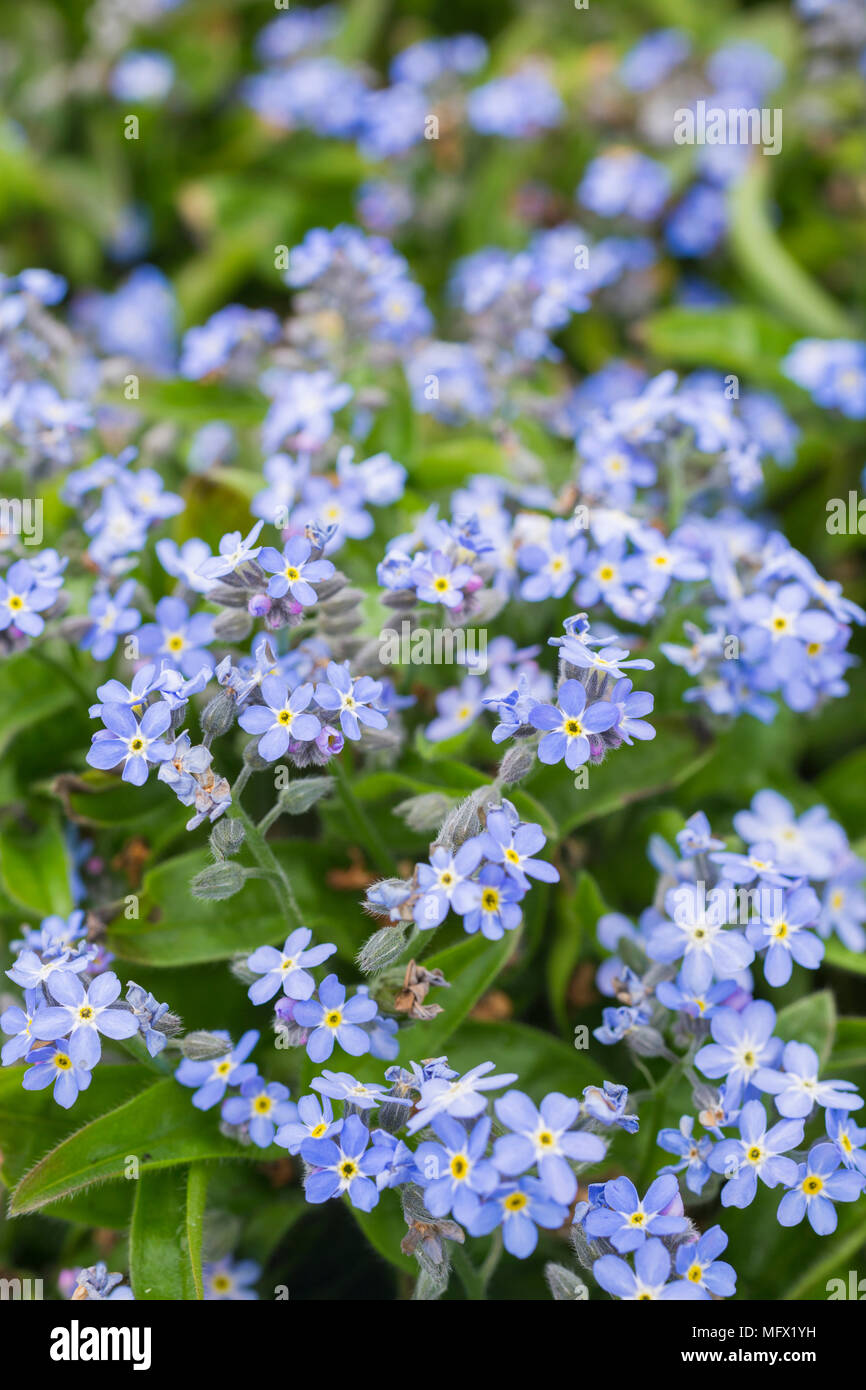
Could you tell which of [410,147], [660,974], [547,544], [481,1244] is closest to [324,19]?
[410,147]

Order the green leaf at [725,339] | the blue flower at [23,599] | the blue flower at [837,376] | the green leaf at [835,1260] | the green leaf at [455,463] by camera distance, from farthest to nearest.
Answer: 1. the green leaf at [725,339]
2. the blue flower at [837,376]
3. the green leaf at [455,463]
4. the blue flower at [23,599]
5. the green leaf at [835,1260]

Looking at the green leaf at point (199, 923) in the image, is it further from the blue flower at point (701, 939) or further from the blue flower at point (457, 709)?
the blue flower at point (701, 939)

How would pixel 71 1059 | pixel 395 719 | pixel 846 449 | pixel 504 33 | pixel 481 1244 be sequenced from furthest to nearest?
pixel 504 33 → pixel 846 449 → pixel 395 719 → pixel 481 1244 → pixel 71 1059

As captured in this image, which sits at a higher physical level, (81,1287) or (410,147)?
(410,147)

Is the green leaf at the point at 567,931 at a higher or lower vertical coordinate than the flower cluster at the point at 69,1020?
lower

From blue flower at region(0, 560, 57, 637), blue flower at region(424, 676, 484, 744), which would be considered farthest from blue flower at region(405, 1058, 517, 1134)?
blue flower at region(0, 560, 57, 637)

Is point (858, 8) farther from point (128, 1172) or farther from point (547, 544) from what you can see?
point (128, 1172)

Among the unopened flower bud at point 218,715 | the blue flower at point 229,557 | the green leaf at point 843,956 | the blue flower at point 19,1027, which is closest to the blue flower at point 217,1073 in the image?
the blue flower at point 19,1027

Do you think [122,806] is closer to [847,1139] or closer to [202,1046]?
[202,1046]
